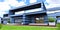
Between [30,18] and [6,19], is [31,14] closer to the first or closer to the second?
[30,18]

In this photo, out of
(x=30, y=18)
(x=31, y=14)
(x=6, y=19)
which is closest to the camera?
(x=31, y=14)

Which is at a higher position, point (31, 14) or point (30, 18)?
point (31, 14)

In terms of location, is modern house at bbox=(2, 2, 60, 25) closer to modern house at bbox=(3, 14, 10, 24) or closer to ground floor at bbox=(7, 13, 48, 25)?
ground floor at bbox=(7, 13, 48, 25)

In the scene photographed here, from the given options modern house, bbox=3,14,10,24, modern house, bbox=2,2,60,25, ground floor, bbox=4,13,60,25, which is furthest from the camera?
modern house, bbox=3,14,10,24

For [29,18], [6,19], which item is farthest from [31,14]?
[6,19]

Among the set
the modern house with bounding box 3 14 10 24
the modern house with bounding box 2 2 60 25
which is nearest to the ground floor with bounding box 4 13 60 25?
the modern house with bounding box 2 2 60 25

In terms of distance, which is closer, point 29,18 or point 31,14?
point 31,14

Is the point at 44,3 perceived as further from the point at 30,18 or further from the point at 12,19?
the point at 12,19

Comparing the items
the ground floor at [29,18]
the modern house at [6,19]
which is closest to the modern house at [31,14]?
the ground floor at [29,18]

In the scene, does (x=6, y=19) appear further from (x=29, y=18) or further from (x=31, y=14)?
(x=31, y=14)

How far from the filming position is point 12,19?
20.6 metres

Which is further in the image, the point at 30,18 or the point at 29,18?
the point at 30,18

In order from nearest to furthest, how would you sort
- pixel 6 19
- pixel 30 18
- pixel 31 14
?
1. pixel 31 14
2. pixel 6 19
3. pixel 30 18

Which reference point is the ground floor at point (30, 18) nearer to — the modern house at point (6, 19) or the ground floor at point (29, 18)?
the ground floor at point (29, 18)
